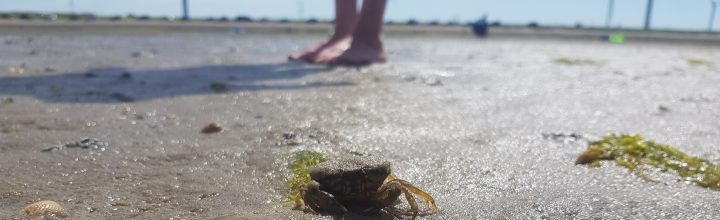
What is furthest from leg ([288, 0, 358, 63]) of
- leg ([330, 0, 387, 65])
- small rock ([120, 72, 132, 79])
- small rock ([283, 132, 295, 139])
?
small rock ([283, 132, 295, 139])

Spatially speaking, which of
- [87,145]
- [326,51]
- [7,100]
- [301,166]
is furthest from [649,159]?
[326,51]

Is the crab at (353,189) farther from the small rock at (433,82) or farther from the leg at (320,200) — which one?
the small rock at (433,82)

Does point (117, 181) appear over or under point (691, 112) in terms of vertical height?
over

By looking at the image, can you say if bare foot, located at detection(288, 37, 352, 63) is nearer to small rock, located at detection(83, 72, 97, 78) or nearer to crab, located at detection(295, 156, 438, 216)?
small rock, located at detection(83, 72, 97, 78)

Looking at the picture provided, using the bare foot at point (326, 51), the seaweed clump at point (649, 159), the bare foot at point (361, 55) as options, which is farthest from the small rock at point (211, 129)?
the bare foot at point (326, 51)

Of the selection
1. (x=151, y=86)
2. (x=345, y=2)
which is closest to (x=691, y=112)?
(x=151, y=86)

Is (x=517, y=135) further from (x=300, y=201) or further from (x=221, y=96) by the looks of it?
(x=221, y=96)
